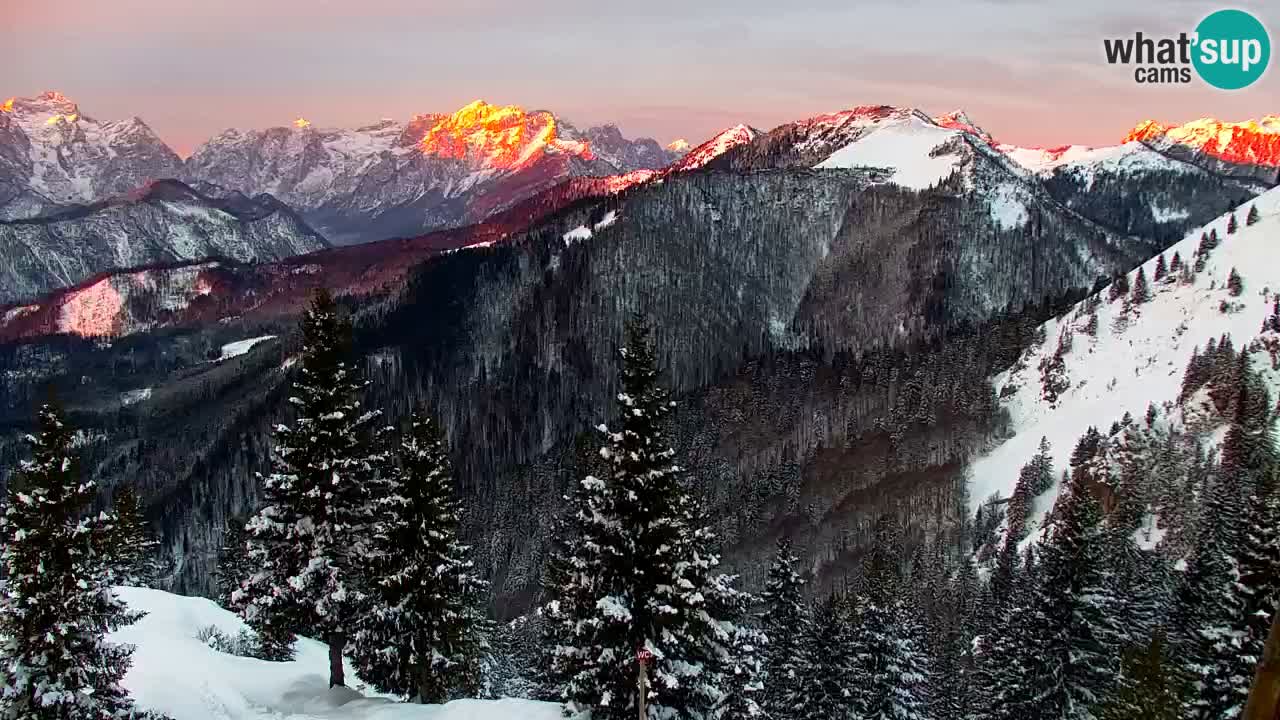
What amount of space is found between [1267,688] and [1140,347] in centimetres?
16049

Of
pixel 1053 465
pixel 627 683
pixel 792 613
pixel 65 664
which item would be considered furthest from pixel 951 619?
pixel 65 664

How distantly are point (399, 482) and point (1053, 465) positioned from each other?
122m

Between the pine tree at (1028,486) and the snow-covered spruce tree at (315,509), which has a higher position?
the snow-covered spruce tree at (315,509)

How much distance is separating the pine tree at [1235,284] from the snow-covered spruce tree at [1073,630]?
12707 centimetres

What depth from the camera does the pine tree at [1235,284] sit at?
13500cm

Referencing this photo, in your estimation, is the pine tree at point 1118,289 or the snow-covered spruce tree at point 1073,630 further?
the pine tree at point 1118,289

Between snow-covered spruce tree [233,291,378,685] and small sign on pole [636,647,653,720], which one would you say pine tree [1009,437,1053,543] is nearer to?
small sign on pole [636,647,653,720]

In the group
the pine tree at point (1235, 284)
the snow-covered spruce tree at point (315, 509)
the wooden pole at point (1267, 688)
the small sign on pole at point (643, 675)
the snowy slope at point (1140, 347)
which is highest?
the wooden pole at point (1267, 688)

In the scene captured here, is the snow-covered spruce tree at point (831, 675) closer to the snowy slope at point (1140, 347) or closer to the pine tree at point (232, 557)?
the pine tree at point (232, 557)

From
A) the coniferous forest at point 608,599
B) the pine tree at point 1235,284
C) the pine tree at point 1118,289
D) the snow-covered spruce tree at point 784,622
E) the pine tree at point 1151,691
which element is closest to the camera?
the coniferous forest at point 608,599

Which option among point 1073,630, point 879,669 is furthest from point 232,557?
point 1073,630

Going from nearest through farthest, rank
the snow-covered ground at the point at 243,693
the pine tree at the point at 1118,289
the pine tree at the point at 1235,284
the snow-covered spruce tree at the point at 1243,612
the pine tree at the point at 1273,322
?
the snow-covered spruce tree at the point at 1243,612, the snow-covered ground at the point at 243,693, the pine tree at the point at 1273,322, the pine tree at the point at 1235,284, the pine tree at the point at 1118,289

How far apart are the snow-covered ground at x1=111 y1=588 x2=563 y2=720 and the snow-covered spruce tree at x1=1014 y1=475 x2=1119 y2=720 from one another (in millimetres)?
20596

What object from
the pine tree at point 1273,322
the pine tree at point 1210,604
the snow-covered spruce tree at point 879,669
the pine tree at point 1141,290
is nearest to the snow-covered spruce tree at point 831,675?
the snow-covered spruce tree at point 879,669
